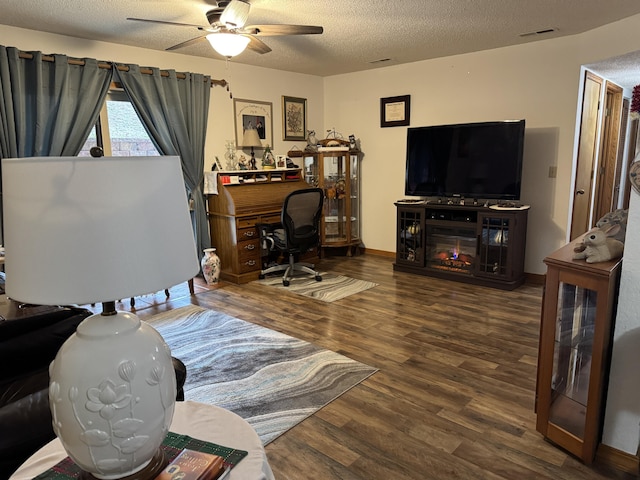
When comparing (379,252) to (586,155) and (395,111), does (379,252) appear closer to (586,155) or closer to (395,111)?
(395,111)

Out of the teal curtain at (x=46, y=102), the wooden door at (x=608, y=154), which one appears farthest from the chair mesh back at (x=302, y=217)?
the wooden door at (x=608, y=154)

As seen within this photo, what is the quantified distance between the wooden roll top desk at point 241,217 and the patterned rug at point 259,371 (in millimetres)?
1226

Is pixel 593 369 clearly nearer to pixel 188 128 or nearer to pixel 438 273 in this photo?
pixel 438 273

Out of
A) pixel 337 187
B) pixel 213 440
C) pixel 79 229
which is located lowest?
pixel 213 440

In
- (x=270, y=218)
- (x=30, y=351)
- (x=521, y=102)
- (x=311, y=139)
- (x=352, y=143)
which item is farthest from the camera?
(x=311, y=139)

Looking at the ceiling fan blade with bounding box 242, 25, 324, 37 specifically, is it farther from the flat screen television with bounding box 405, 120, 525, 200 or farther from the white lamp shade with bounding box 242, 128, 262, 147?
the flat screen television with bounding box 405, 120, 525, 200

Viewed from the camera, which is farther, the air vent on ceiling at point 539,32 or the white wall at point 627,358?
the air vent on ceiling at point 539,32

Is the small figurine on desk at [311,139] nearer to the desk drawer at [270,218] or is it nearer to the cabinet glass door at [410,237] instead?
the desk drawer at [270,218]

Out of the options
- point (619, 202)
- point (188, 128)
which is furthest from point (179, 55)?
point (619, 202)

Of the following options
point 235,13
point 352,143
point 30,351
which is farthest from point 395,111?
point 30,351

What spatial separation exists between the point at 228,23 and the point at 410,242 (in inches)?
125

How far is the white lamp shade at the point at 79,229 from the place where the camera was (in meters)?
0.81

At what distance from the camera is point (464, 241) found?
4.87 m

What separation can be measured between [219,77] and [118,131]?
1.34m
